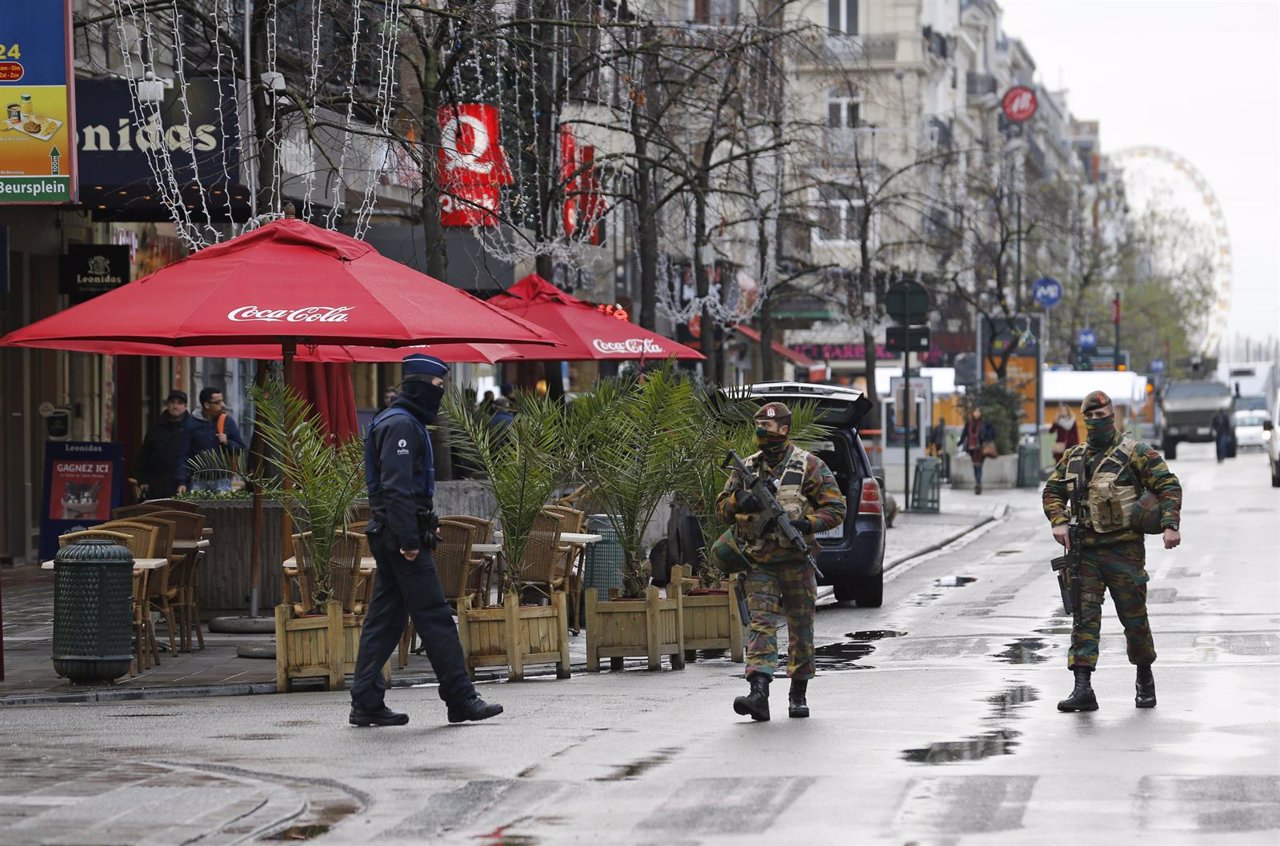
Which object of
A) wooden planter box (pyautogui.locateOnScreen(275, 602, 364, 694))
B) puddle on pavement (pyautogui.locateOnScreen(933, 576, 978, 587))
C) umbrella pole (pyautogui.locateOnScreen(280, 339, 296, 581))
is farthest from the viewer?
puddle on pavement (pyautogui.locateOnScreen(933, 576, 978, 587))

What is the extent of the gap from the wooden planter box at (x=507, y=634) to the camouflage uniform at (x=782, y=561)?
2458mm

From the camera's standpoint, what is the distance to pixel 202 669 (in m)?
14.8

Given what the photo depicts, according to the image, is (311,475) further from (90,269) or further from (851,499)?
(90,269)

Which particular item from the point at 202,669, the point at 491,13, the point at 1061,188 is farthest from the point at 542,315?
the point at 1061,188

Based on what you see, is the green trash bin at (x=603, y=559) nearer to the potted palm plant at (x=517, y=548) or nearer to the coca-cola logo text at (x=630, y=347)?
the potted palm plant at (x=517, y=548)

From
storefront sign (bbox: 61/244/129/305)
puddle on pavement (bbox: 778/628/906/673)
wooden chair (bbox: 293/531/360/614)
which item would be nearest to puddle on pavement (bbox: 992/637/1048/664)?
puddle on pavement (bbox: 778/628/906/673)

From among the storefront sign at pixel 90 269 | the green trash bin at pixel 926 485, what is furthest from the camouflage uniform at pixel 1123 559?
the green trash bin at pixel 926 485

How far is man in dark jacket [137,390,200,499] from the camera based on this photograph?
21859 millimetres

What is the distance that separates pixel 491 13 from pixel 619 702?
9295mm

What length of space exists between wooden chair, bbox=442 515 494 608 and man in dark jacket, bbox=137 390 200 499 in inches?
259

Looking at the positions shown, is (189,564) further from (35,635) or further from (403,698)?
(403,698)

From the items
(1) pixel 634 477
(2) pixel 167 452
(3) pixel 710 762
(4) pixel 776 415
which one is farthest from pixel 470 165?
(3) pixel 710 762

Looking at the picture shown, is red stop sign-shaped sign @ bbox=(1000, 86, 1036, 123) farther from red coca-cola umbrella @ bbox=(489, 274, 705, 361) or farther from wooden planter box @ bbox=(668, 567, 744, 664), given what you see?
wooden planter box @ bbox=(668, 567, 744, 664)

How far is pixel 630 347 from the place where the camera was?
2281 centimetres
